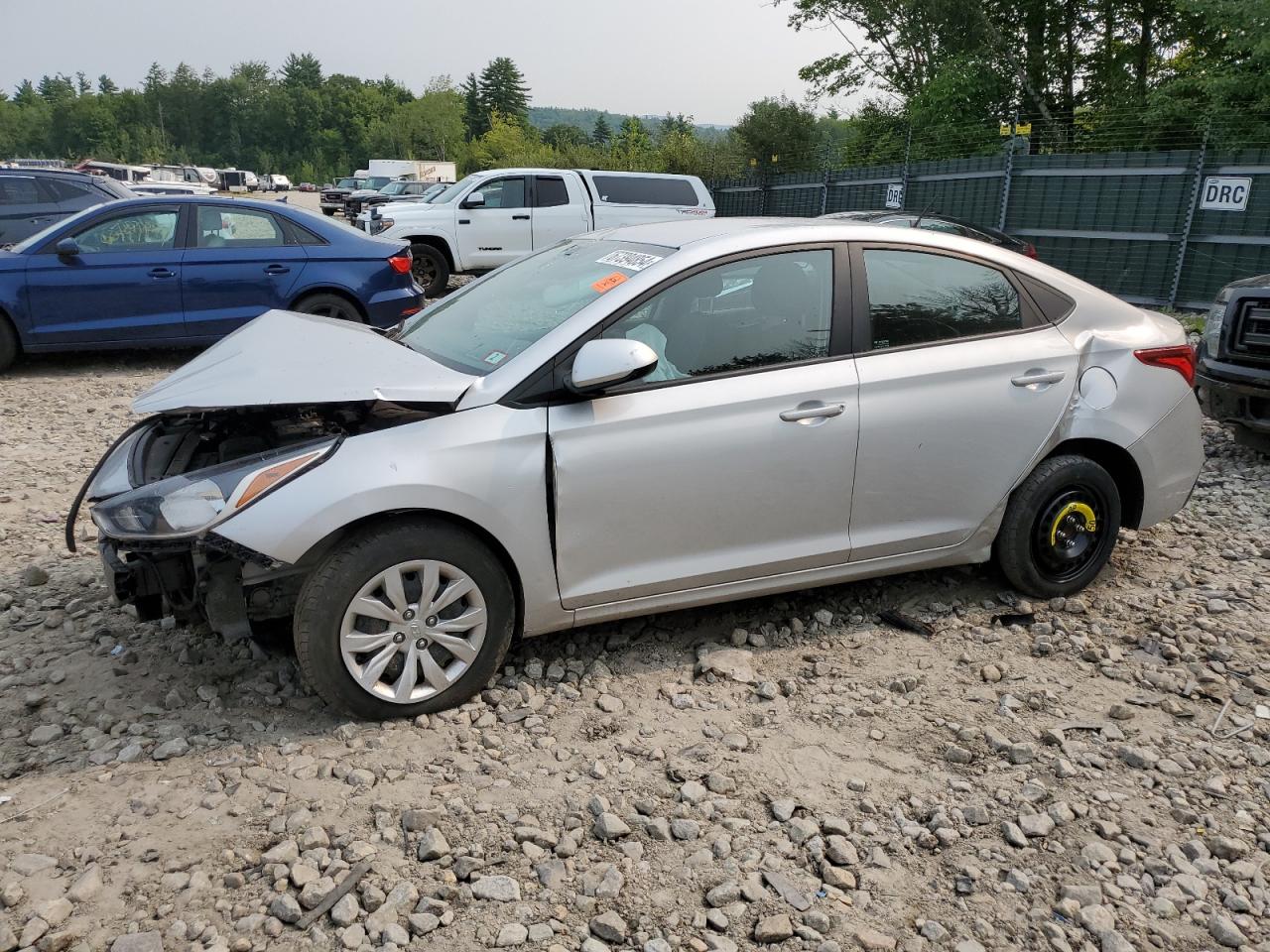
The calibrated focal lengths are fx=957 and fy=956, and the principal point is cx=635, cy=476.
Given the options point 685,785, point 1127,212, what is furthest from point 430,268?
point 685,785

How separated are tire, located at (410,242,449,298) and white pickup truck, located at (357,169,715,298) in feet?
0.05

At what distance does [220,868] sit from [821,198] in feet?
69.8

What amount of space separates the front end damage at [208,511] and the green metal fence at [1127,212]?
46.1 feet

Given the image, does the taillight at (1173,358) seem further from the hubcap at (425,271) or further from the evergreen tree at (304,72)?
the evergreen tree at (304,72)

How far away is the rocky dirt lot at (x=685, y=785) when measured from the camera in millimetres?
2422

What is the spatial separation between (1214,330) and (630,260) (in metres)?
4.42

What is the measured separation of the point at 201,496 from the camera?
2.99m

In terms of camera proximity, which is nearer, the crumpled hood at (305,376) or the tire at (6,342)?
the crumpled hood at (305,376)

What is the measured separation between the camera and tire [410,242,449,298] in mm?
14742

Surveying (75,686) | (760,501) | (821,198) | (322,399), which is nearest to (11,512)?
(75,686)

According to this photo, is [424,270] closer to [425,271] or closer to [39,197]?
[425,271]

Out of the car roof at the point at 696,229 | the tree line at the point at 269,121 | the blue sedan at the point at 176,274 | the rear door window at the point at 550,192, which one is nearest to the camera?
the car roof at the point at 696,229

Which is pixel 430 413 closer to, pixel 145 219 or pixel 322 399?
pixel 322 399

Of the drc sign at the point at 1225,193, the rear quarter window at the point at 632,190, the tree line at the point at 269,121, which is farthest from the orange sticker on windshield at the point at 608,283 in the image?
the tree line at the point at 269,121
